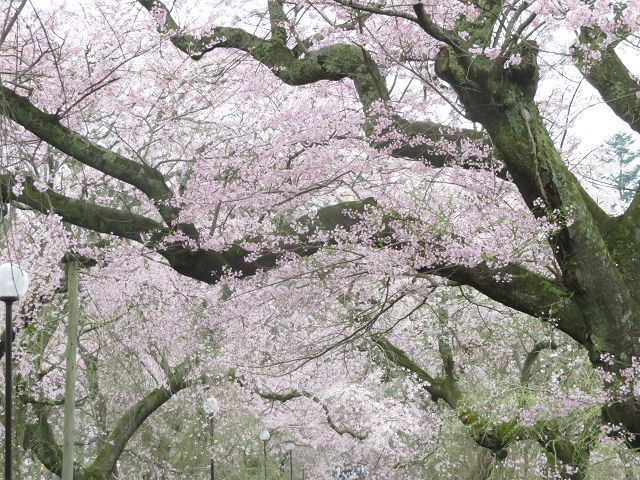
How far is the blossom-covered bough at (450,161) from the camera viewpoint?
406 centimetres

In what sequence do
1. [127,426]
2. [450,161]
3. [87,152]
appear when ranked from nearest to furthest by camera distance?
[87,152], [450,161], [127,426]

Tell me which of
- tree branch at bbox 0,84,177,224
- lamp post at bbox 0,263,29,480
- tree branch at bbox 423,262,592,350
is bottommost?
tree branch at bbox 423,262,592,350

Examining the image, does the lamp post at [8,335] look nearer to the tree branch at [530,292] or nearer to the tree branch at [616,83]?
the tree branch at [530,292]

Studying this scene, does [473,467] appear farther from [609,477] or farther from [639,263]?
[639,263]

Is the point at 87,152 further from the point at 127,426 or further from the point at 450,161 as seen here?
the point at 127,426

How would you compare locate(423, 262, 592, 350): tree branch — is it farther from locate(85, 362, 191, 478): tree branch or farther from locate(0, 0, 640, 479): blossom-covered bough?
locate(85, 362, 191, 478): tree branch

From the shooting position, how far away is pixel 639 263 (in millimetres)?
4523

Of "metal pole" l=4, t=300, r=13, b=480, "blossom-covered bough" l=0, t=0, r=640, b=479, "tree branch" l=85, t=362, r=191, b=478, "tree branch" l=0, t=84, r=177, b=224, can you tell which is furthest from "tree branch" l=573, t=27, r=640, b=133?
"tree branch" l=85, t=362, r=191, b=478

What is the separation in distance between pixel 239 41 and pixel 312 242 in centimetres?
143

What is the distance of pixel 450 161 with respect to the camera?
5.23 m

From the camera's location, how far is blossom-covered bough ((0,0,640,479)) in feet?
13.3

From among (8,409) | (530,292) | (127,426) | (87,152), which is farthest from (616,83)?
(127,426)

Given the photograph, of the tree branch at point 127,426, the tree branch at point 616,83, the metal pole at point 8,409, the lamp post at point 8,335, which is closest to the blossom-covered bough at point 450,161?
the tree branch at point 616,83

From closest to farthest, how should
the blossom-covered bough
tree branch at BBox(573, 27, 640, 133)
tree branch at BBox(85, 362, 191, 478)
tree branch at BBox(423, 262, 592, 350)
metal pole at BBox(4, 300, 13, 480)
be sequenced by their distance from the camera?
the blossom-covered bough < tree branch at BBox(423, 262, 592, 350) < tree branch at BBox(573, 27, 640, 133) < metal pole at BBox(4, 300, 13, 480) < tree branch at BBox(85, 362, 191, 478)
